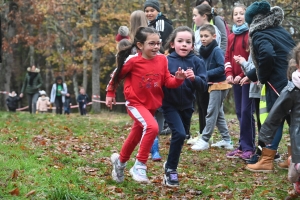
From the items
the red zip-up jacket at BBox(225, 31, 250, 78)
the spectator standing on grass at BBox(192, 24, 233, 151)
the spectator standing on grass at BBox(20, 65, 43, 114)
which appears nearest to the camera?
the red zip-up jacket at BBox(225, 31, 250, 78)

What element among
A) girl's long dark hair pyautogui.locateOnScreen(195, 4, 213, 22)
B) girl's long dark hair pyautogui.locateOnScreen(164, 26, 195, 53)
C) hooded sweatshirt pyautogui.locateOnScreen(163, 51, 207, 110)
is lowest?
hooded sweatshirt pyautogui.locateOnScreen(163, 51, 207, 110)

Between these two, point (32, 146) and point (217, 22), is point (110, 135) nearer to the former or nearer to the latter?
point (32, 146)

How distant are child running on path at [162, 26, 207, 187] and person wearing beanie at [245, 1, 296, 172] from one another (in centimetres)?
93

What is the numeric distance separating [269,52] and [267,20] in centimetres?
49


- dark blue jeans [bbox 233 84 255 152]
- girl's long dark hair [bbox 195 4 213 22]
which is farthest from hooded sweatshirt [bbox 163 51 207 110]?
girl's long dark hair [bbox 195 4 213 22]

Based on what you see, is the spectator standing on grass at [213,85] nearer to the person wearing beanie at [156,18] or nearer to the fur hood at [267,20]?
the person wearing beanie at [156,18]

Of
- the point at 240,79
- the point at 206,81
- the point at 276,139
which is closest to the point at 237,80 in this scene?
the point at 240,79

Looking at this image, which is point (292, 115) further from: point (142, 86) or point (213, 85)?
point (213, 85)

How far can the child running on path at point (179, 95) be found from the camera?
20.0 feet

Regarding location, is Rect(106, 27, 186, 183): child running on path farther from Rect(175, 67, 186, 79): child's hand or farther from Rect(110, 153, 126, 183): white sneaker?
Rect(175, 67, 186, 79): child's hand

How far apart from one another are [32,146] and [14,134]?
184cm

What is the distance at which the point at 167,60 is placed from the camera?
6258mm

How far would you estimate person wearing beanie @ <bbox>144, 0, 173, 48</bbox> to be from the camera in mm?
8531

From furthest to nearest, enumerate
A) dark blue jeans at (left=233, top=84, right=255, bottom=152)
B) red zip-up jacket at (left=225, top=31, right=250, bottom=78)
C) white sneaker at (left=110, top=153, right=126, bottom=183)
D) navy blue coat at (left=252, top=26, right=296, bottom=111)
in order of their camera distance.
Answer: red zip-up jacket at (left=225, top=31, right=250, bottom=78)
dark blue jeans at (left=233, top=84, right=255, bottom=152)
navy blue coat at (left=252, top=26, right=296, bottom=111)
white sneaker at (left=110, top=153, right=126, bottom=183)
